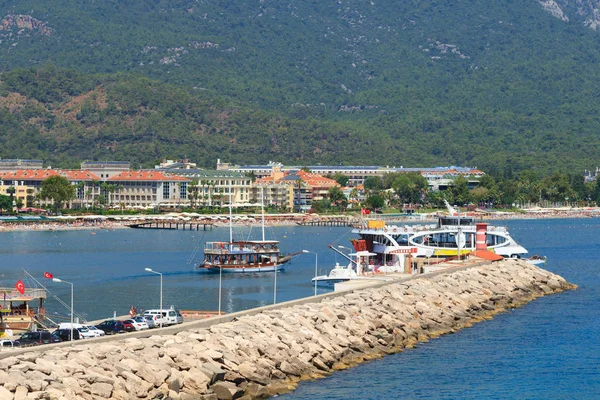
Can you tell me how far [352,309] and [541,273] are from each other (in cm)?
2772

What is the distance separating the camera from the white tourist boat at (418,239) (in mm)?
78938

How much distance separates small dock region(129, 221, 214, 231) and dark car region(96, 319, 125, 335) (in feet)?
406

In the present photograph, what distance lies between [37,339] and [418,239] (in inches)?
1670

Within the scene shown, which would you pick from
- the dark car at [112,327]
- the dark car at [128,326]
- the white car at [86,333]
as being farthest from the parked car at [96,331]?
the dark car at [128,326]

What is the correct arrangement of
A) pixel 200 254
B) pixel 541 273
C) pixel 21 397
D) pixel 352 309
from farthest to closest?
pixel 200 254 < pixel 541 273 < pixel 352 309 < pixel 21 397

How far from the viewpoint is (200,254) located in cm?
11481

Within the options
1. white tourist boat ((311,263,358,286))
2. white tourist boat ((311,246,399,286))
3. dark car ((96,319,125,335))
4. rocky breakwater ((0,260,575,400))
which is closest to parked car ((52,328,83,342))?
dark car ((96,319,125,335))

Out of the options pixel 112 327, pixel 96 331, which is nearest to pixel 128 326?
pixel 112 327

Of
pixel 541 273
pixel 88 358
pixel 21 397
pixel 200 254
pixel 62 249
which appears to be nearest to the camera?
pixel 21 397

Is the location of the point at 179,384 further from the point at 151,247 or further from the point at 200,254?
the point at 151,247

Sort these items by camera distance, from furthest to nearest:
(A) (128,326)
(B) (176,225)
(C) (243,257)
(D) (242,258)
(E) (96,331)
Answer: (B) (176,225) < (C) (243,257) < (D) (242,258) < (A) (128,326) < (E) (96,331)

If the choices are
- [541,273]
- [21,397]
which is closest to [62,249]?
[541,273]

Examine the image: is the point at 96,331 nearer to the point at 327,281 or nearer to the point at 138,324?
the point at 138,324

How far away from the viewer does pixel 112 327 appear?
159 feet
